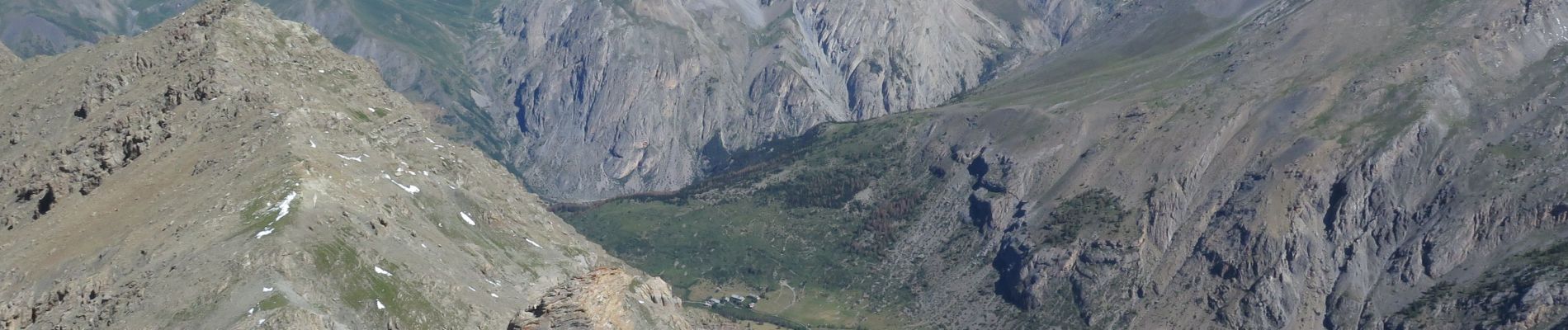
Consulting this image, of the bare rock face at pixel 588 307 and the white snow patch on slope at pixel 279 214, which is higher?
the bare rock face at pixel 588 307

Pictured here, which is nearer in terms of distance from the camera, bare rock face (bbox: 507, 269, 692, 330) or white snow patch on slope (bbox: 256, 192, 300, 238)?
bare rock face (bbox: 507, 269, 692, 330)

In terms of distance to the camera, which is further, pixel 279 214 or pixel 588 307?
pixel 279 214

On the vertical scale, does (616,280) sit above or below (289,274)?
above

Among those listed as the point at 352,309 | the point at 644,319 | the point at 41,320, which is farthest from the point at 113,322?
the point at 644,319

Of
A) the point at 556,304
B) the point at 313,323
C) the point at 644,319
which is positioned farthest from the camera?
the point at 313,323

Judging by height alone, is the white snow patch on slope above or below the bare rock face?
below

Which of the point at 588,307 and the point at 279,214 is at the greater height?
the point at 588,307

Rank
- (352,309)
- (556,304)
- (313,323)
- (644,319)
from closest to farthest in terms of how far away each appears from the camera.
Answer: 1. (556,304)
2. (644,319)
3. (313,323)
4. (352,309)

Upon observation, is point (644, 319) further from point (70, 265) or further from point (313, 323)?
point (70, 265)

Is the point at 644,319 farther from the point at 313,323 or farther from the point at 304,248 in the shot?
the point at 304,248

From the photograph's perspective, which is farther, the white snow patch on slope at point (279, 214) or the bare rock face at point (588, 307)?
the white snow patch on slope at point (279, 214)

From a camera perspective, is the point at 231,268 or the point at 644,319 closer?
the point at 644,319
